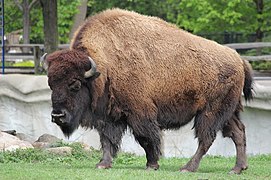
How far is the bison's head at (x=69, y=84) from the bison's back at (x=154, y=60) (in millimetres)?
280

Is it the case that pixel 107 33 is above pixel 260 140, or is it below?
above

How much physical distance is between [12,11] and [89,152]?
2680 cm

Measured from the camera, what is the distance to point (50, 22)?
72.2 ft

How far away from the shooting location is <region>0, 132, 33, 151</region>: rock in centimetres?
1478

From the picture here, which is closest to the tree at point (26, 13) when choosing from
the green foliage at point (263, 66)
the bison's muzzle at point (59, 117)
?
the green foliage at point (263, 66)

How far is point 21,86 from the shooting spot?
1750 cm

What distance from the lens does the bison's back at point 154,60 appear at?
11.7 m

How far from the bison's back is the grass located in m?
1.15

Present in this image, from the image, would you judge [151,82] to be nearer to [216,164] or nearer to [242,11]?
[216,164]

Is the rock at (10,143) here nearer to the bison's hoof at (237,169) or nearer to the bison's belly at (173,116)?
the bison's belly at (173,116)

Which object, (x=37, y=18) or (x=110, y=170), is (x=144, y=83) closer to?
(x=110, y=170)

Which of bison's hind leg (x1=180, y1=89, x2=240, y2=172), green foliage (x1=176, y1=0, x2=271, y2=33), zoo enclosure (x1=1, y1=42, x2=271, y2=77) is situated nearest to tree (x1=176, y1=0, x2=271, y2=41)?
green foliage (x1=176, y1=0, x2=271, y2=33)

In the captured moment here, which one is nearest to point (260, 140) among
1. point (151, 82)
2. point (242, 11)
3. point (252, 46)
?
point (151, 82)

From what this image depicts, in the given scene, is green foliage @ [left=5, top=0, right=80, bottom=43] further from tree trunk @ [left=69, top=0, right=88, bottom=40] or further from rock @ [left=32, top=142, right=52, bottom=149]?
rock @ [left=32, top=142, right=52, bottom=149]
